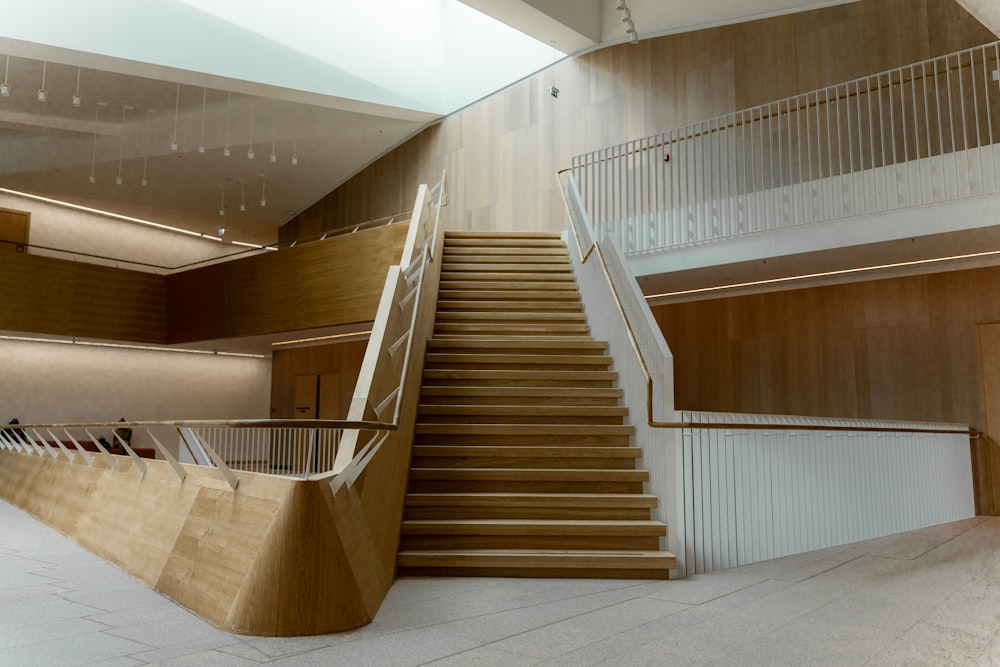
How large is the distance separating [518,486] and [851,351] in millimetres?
6152

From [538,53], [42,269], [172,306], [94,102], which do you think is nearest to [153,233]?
[172,306]

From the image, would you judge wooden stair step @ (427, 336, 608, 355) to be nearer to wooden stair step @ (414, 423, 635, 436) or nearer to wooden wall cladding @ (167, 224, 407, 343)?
wooden stair step @ (414, 423, 635, 436)

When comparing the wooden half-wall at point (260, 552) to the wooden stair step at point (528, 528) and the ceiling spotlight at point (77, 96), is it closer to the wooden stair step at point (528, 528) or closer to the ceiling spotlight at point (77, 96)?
the wooden stair step at point (528, 528)

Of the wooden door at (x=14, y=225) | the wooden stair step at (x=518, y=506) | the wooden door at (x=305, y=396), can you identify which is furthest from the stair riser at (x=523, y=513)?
the wooden door at (x=14, y=225)

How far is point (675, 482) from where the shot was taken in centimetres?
518

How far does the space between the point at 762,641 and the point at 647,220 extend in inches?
275

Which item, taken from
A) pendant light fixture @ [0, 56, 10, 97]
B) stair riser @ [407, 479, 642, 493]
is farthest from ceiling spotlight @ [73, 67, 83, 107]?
stair riser @ [407, 479, 642, 493]

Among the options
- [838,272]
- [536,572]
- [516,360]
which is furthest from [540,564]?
[838,272]

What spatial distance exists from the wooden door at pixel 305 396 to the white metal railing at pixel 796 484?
524 inches

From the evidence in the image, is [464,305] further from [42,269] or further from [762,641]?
[42,269]

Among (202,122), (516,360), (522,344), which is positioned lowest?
(516,360)

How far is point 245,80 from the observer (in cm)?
1114

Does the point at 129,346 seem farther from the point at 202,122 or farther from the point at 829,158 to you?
the point at 829,158

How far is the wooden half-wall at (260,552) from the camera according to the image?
3445 mm
